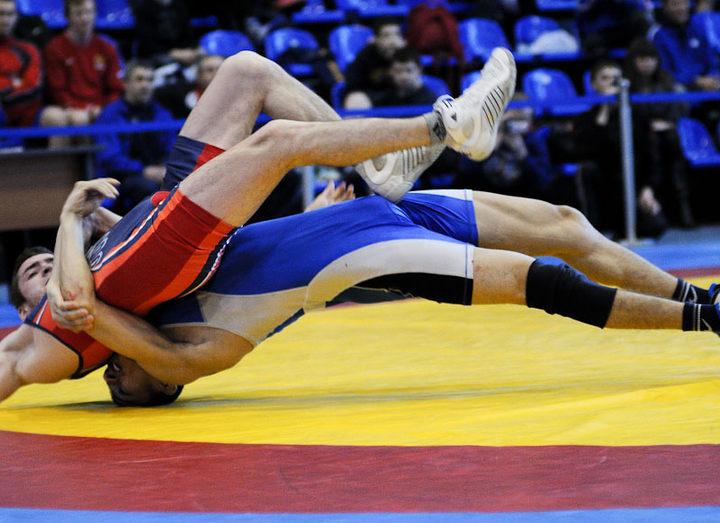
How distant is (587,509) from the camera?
69.9 inches

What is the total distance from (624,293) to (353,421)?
0.78 metres

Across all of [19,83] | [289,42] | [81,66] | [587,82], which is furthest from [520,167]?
[19,83]

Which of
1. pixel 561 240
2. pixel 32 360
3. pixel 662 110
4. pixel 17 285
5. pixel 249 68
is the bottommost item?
pixel 662 110

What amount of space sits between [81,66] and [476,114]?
4.76 metres

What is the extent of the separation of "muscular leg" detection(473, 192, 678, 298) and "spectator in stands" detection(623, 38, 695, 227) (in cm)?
441

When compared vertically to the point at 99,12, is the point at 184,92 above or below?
below

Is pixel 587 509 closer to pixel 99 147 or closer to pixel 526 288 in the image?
pixel 526 288

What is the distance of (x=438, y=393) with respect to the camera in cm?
292

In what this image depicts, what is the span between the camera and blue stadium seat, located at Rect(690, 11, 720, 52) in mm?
8570

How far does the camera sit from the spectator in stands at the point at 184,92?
6.75 meters

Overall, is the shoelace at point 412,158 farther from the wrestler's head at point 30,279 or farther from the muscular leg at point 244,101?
the wrestler's head at point 30,279

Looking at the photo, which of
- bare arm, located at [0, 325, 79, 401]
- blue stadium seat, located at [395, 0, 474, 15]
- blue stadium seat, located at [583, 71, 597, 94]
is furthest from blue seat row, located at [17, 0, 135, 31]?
bare arm, located at [0, 325, 79, 401]

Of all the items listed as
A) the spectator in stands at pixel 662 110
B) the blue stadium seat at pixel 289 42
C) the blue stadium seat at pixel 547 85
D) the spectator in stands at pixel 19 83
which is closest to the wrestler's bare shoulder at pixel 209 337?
the spectator in stands at pixel 19 83

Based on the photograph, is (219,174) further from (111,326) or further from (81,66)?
(81,66)
